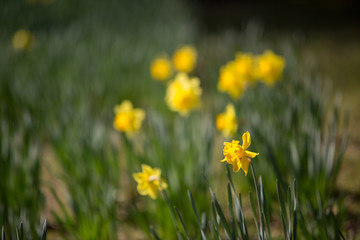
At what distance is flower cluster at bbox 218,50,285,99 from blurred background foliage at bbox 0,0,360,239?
107 millimetres

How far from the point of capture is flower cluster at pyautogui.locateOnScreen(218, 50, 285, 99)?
1.59 m

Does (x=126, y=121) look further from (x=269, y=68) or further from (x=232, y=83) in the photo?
(x=269, y=68)

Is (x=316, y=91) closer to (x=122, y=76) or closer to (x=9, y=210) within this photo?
(x=9, y=210)

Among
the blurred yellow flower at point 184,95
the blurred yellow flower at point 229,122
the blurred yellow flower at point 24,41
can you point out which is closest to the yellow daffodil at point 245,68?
the blurred yellow flower at point 184,95

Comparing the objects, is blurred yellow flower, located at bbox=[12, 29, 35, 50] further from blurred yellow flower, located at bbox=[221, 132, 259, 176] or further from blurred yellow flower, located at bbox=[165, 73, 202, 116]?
blurred yellow flower, located at bbox=[221, 132, 259, 176]

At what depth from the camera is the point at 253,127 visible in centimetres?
128

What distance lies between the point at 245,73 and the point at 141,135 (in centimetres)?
69

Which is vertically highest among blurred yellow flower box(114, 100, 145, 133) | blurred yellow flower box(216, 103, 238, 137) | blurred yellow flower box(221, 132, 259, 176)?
blurred yellow flower box(114, 100, 145, 133)

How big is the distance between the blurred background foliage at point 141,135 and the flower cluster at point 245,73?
0.11 meters

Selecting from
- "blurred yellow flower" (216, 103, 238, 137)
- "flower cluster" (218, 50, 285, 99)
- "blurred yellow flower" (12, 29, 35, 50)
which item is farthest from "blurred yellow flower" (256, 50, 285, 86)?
"blurred yellow flower" (12, 29, 35, 50)

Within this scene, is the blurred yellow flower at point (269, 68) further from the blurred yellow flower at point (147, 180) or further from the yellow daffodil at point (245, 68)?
the blurred yellow flower at point (147, 180)

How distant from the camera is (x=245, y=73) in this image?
1.73 metres

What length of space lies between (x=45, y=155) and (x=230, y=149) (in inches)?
74.0

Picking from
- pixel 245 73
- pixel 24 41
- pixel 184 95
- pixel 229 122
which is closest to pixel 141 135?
pixel 184 95
